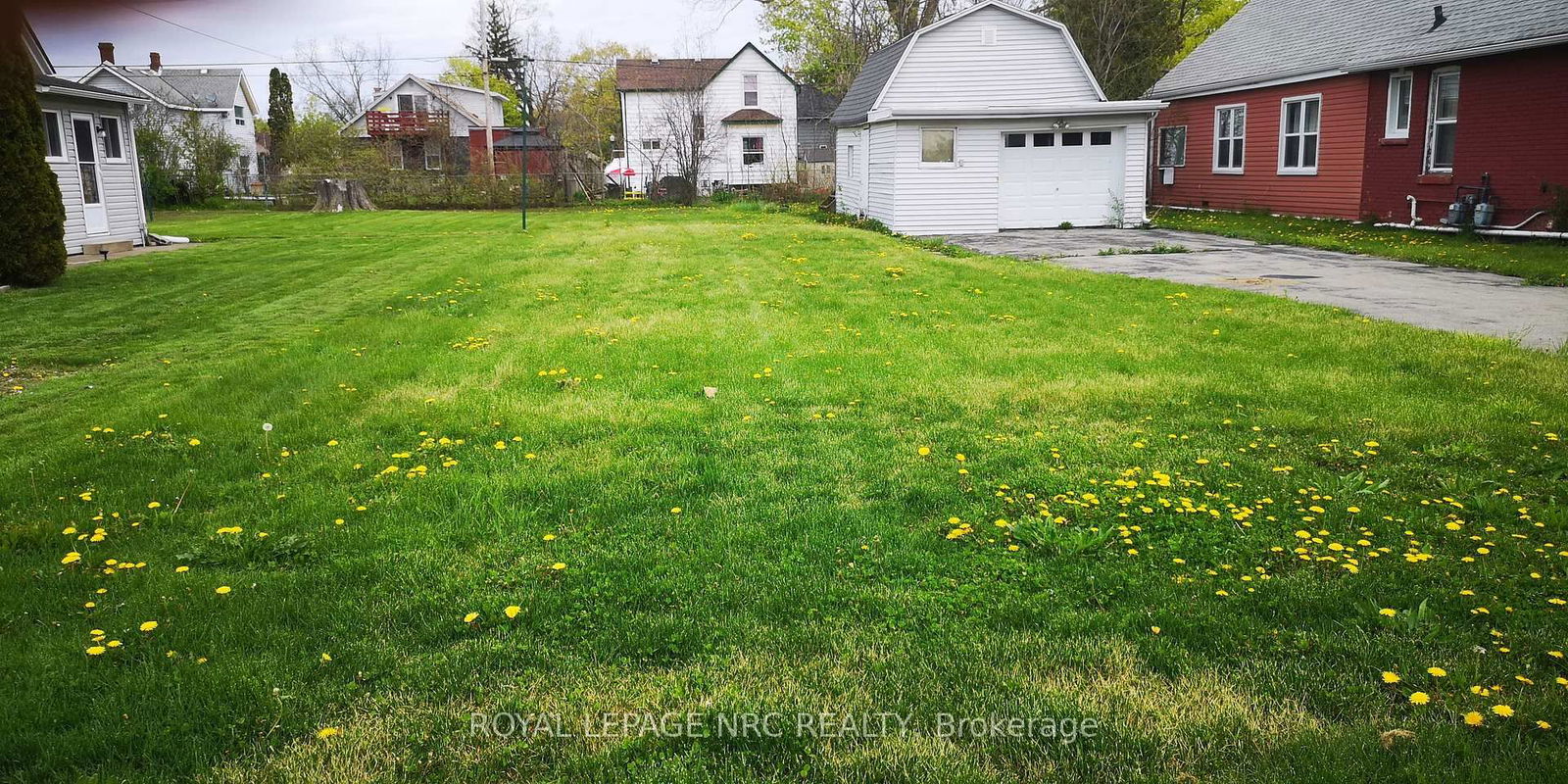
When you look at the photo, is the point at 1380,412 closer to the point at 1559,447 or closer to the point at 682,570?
the point at 1559,447

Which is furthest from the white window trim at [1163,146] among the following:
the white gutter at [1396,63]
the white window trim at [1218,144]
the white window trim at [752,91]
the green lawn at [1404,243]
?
the white window trim at [752,91]

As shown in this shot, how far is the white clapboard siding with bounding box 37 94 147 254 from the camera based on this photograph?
17859mm

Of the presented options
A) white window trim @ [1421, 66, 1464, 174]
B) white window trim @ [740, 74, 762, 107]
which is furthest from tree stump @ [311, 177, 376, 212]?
white window trim @ [1421, 66, 1464, 174]

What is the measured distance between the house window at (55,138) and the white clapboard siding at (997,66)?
15974 mm

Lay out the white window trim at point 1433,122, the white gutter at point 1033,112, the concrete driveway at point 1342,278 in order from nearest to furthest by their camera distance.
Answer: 1. the concrete driveway at point 1342,278
2. the white window trim at point 1433,122
3. the white gutter at point 1033,112

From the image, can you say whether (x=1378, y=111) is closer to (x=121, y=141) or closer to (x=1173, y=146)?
(x=1173, y=146)

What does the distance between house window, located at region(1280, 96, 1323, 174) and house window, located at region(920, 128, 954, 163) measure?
7945 millimetres

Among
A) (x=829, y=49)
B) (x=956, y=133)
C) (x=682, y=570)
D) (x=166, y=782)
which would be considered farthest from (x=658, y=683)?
(x=829, y=49)

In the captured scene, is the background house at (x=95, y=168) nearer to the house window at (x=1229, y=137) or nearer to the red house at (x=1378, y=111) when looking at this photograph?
the red house at (x=1378, y=111)

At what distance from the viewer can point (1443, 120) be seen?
717 inches

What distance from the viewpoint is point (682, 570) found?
4.05 m

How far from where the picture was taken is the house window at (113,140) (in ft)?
64.8

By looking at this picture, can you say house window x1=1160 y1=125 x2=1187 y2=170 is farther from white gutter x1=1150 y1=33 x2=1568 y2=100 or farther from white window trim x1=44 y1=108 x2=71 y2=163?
white window trim x1=44 y1=108 x2=71 y2=163

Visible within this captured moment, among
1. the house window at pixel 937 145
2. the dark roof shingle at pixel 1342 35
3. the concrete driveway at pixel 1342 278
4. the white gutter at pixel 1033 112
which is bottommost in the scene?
the concrete driveway at pixel 1342 278
